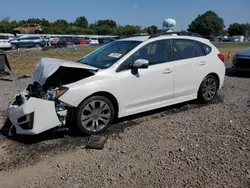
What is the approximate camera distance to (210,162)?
3.43 metres

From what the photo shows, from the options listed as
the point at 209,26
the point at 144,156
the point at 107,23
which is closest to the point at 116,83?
the point at 144,156

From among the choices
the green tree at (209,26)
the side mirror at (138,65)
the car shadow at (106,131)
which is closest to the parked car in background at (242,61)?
the car shadow at (106,131)

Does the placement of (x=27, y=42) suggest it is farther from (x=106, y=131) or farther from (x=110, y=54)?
(x=106, y=131)

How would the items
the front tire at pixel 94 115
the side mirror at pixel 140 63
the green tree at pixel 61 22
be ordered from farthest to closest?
the green tree at pixel 61 22
the side mirror at pixel 140 63
the front tire at pixel 94 115

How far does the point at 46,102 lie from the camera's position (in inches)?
152

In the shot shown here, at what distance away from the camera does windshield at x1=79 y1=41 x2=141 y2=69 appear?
4.78m

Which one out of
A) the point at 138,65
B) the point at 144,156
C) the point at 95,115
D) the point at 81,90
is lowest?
the point at 144,156

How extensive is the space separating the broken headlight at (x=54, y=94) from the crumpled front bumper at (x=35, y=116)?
0.15 metres

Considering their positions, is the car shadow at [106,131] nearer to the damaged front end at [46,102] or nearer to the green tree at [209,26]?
the damaged front end at [46,102]

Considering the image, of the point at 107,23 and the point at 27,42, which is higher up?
the point at 107,23

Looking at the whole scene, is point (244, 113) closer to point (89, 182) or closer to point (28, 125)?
point (89, 182)

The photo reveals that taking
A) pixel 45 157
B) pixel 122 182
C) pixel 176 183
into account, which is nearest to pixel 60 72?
pixel 45 157

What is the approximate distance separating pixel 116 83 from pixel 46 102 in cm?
122

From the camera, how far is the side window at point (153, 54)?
4.76 meters
